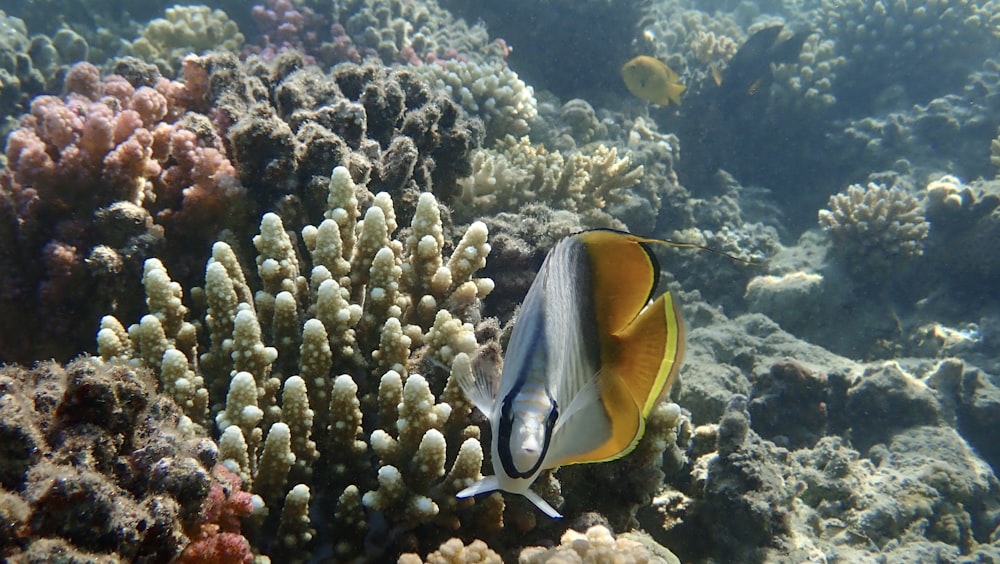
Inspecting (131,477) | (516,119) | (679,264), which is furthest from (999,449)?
(131,477)

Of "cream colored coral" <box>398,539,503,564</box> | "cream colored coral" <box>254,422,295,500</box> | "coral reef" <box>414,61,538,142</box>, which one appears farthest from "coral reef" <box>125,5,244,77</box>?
"cream colored coral" <box>398,539,503,564</box>

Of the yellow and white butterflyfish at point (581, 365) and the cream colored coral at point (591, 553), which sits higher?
the yellow and white butterflyfish at point (581, 365)

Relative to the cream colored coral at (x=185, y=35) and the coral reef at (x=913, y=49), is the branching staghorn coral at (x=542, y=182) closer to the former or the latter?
the cream colored coral at (x=185, y=35)

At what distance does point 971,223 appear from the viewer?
8.72 metres

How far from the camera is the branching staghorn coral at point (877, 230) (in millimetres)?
8461

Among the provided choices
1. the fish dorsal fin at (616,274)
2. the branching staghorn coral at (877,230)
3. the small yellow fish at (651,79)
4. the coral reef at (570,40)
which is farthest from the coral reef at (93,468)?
the coral reef at (570,40)

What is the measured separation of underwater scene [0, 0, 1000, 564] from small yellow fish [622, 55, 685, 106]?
75mm

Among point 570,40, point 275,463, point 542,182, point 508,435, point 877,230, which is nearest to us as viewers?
point 508,435

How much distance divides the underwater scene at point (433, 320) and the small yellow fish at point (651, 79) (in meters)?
0.08

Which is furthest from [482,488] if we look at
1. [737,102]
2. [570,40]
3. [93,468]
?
[737,102]

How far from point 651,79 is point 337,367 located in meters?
8.13

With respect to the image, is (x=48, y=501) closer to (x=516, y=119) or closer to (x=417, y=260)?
(x=417, y=260)

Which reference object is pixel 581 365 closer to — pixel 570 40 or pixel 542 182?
pixel 542 182

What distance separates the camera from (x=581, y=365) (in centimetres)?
148
